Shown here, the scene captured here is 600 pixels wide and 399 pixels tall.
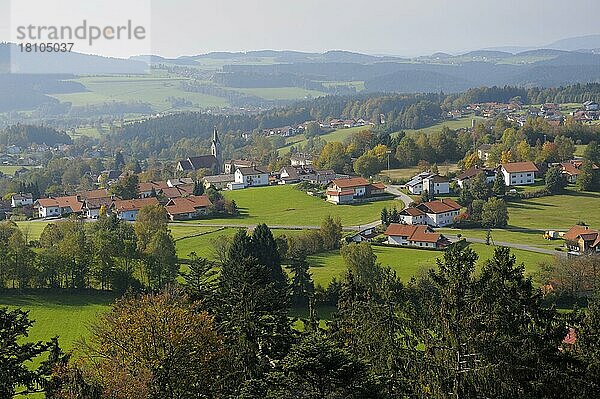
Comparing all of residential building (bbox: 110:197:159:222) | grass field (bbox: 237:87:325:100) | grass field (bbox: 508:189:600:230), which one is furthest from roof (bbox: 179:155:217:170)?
grass field (bbox: 237:87:325:100)

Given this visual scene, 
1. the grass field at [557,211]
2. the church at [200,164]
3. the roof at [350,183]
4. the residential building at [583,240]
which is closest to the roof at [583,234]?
the residential building at [583,240]

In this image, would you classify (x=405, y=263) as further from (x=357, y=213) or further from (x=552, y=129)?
(x=552, y=129)

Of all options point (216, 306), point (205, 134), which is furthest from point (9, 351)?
point (205, 134)

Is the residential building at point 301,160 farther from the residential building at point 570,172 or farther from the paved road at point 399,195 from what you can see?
the residential building at point 570,172

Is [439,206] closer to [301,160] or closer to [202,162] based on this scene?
[301,160]

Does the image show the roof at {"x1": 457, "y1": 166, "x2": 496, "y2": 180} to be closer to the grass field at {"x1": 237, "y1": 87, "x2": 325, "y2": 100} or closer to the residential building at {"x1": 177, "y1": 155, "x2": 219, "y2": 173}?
the residential building at {"x1": 177, "y1": 155, "x2": 219, "y2": 173}
